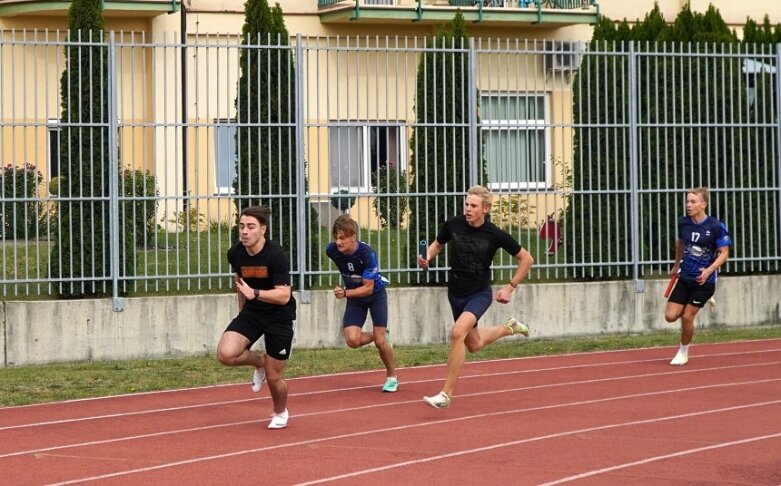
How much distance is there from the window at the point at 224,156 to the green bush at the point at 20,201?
1.95m

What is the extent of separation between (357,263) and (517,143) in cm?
584

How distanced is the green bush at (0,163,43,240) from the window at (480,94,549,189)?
547 centimetres

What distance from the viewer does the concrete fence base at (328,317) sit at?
53.1 feet

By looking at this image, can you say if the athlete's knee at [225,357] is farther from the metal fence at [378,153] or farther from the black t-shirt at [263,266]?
the metal fence at [378,153]

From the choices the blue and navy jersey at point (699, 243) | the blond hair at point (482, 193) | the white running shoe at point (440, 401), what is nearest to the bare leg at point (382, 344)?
the white running shoe at point (440, 401)

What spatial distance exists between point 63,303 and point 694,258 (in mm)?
6704

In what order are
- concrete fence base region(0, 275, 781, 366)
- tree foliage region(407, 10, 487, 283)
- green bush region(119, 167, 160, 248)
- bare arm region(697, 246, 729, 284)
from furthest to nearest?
tree foliage region(407, 10, 487, 283) → green bush region(119, 167, 160, 248) → concrete fence base region(0, 275, 781, 366) → bare arm region(697, 246, 729, 284)

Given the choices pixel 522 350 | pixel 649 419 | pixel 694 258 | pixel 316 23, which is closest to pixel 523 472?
pixel 649 419

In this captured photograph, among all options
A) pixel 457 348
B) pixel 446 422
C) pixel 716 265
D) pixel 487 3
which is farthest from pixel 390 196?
pixel 487 3

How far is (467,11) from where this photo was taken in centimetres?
3195

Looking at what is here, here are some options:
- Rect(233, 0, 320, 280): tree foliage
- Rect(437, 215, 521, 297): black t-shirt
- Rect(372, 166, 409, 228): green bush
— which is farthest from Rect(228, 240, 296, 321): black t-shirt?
Rect(372, 166, 409, 228): green bush

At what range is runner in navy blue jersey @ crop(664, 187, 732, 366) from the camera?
1544cm

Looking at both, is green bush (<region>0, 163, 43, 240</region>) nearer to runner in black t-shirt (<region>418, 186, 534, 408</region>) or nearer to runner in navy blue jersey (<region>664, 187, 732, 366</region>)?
runner in black t-shirt (<region>418, 186, 534, 408</region>)

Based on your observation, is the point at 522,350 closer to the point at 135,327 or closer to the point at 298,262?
the point at 298,262
